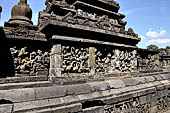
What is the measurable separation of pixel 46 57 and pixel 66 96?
1.83 meters

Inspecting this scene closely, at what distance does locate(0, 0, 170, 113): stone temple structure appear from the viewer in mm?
2076

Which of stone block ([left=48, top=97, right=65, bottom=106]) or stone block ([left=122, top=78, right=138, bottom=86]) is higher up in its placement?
stone block ([left=122, top=78, right=138, bottom=86])

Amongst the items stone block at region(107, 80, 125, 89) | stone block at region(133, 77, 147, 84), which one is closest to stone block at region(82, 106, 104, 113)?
stone block at region(107, 80, 125, 89)

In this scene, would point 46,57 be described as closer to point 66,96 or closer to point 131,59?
point 66,96

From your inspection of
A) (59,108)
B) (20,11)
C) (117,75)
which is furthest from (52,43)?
(20,11)

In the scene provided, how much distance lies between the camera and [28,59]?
3.66m

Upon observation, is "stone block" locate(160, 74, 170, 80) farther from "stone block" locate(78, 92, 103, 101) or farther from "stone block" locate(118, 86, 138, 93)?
"stone block" locate(78, 92, 103, 101)

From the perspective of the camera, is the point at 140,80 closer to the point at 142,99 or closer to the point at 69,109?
the point at 142,99

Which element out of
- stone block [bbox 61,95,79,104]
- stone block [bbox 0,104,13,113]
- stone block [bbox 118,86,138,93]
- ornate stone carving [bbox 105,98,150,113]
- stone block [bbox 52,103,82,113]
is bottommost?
ornate stone carving [bbox 105,98,150,113]

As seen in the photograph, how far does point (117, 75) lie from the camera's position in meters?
3.65

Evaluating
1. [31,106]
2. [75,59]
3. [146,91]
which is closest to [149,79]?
[146,91]

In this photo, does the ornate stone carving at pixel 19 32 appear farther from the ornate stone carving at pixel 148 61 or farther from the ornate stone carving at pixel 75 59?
the ornate stone carving at pixel 148 61

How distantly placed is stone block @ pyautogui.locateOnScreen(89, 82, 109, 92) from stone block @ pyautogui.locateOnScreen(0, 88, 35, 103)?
48.4 inches

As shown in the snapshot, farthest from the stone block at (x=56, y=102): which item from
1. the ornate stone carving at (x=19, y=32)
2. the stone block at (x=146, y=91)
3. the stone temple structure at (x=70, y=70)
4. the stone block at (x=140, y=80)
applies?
the stone block at (x=140, y=80)
